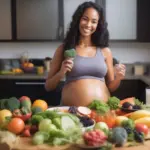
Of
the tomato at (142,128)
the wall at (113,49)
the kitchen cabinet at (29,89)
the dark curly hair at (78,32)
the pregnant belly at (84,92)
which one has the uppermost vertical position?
the dark curly hair at (78,32)

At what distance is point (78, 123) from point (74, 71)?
62cm

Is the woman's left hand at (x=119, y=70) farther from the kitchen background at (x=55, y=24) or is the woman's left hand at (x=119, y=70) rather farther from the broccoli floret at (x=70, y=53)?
the kitchen background at (x=55, y=24)

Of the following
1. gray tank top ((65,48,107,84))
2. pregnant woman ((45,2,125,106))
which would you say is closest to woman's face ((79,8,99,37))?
pregnant woman ((45,2,125,106))

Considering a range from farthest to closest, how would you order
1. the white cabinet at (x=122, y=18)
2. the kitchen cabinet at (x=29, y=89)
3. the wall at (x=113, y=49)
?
the wall at (x=113, y=49) < the white cabinet at (x=122, y=18) < the kitchen cabinet at (x=29, y=89)

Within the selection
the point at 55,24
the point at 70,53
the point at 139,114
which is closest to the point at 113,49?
the point at 55,24

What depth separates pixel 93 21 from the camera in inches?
87.2

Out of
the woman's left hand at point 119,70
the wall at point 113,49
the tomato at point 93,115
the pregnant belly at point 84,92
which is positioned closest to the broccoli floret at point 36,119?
the tomato at point 93,115

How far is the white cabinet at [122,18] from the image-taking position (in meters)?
4.14

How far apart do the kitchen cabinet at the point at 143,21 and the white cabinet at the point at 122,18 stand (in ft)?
0.15

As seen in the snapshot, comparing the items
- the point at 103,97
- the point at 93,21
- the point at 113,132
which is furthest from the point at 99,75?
the point at 113,132

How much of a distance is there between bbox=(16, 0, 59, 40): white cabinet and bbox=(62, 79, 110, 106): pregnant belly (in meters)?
2.01

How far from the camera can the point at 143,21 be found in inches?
163

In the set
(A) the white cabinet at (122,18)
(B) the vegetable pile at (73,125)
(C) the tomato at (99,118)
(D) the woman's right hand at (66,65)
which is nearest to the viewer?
(B) the vegetable pile at (73,125)

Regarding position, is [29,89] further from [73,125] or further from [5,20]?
[73,125]
